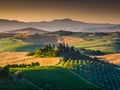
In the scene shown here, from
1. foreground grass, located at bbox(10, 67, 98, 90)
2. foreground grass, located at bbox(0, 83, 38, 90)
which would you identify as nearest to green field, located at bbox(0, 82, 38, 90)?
foreground grass, located at bbox(0, 83, 38, 90)

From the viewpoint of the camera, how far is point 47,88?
400 feet

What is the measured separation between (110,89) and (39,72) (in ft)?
85.2

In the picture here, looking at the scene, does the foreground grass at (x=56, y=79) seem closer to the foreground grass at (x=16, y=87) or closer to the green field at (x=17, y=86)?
the green field at (x=17, y=86)

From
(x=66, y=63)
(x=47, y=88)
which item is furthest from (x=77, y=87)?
(x=66, y=63)

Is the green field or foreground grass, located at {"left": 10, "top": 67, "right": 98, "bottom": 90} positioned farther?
foreground grass, located at {"left": 10, "top": 67, "right": 98, "bottom": 90}

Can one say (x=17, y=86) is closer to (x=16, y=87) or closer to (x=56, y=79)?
(x=16, y=87)

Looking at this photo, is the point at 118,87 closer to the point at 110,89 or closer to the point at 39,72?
the point at 110,89

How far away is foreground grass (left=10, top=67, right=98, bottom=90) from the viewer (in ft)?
413

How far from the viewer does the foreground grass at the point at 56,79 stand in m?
126

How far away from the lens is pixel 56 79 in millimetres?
135125

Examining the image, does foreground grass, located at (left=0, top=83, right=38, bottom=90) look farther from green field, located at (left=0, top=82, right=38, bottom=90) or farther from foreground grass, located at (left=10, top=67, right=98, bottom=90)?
foreground grass, located at (left=10, top=67, right=98, bottom=90)

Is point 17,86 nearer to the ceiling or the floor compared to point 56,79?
nearer to the ceiling

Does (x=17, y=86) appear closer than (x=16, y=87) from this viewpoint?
No

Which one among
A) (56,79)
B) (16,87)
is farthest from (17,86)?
(56,79)
